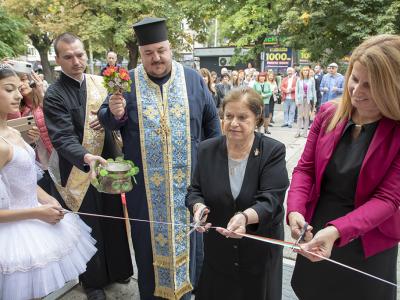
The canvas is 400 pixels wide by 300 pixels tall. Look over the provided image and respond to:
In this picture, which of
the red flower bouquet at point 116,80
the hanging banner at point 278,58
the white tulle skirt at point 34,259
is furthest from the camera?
the hanging banner at point 278,58

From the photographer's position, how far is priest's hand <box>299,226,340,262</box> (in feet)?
5.37

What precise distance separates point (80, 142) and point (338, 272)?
2111 millimetres

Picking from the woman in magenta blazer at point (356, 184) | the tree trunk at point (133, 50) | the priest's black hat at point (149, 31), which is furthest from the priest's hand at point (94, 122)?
the tree trunk at point (133, 50)

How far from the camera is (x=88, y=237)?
262 centimetres

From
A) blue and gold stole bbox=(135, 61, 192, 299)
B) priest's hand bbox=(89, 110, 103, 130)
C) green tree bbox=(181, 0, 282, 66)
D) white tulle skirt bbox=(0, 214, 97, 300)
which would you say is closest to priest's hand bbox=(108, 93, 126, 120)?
blue and gold stole bbox=(135, 61, 192, 299)

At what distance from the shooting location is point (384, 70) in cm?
157

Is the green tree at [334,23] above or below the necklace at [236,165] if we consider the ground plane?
above

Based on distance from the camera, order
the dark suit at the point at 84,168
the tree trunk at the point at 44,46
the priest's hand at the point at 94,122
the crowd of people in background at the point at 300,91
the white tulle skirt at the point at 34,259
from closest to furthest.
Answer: the white tulle skirt at the point at 34,259 < the dark suit at the point at 84,168 < the priest's hand at the point at 94,122 < the crowd of people in background at the point at 300,91 < the tree trunk at the point at 44,46

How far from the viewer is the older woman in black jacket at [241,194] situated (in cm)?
204

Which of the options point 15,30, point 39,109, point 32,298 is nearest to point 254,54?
point 15,30

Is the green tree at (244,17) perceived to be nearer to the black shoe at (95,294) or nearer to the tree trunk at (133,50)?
the tree trunk at (133,50)

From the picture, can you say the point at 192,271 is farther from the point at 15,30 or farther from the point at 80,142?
the point at 15,30

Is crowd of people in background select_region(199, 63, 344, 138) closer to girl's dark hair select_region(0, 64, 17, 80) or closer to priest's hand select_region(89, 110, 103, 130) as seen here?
priest's hand select_region(89, 110, 103, 130)

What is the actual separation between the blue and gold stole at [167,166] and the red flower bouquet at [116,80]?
300 millimetres
